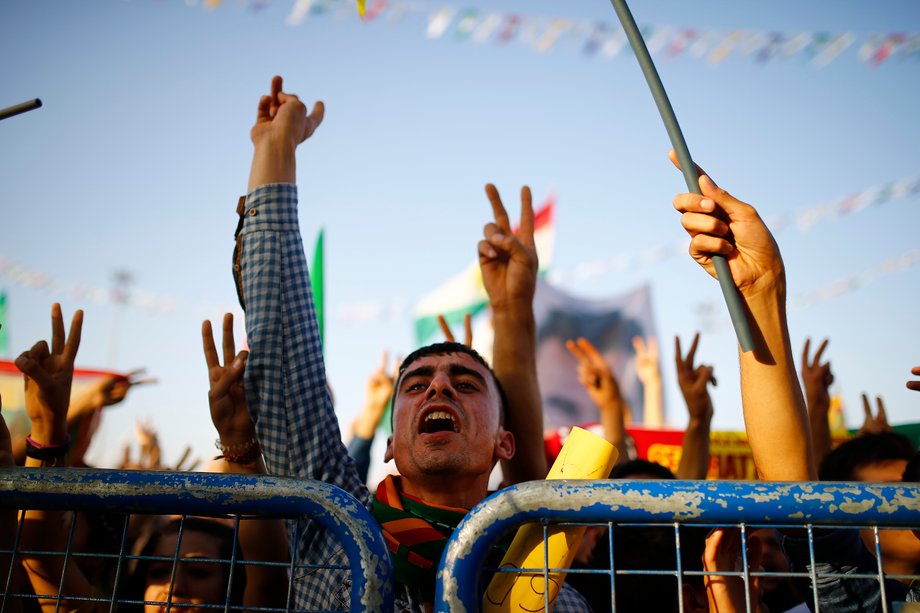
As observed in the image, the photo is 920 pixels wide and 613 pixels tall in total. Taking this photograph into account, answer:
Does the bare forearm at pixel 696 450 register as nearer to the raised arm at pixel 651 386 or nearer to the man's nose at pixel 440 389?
the man's nose at pixel 440 389

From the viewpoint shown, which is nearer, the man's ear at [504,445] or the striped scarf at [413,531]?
the striped scarf at [413,531]

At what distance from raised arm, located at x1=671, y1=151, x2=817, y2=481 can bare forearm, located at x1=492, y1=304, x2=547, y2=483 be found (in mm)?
1180

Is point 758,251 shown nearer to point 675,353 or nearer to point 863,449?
point 863,449

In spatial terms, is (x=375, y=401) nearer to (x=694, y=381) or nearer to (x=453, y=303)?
(x=694, y=381)

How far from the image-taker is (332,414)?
6.96 feet

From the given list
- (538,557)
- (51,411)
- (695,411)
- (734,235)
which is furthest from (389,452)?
(695,411)

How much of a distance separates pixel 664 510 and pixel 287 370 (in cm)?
117

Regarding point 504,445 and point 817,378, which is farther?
point 817,378

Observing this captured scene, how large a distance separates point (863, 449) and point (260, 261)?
231 centimetres

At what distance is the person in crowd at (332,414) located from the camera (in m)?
1.85

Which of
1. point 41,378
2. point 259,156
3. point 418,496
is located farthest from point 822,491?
point 41,378

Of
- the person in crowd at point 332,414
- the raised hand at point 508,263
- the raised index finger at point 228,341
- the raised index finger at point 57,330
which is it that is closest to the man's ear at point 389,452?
the person in crowd at point 332,414

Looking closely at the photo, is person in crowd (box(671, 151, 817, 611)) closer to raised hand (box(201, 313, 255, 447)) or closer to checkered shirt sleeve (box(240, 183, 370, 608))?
checkered shirt sleeve (box(240, 183, 370, 608))

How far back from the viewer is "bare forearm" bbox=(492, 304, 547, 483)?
2.76 meters
